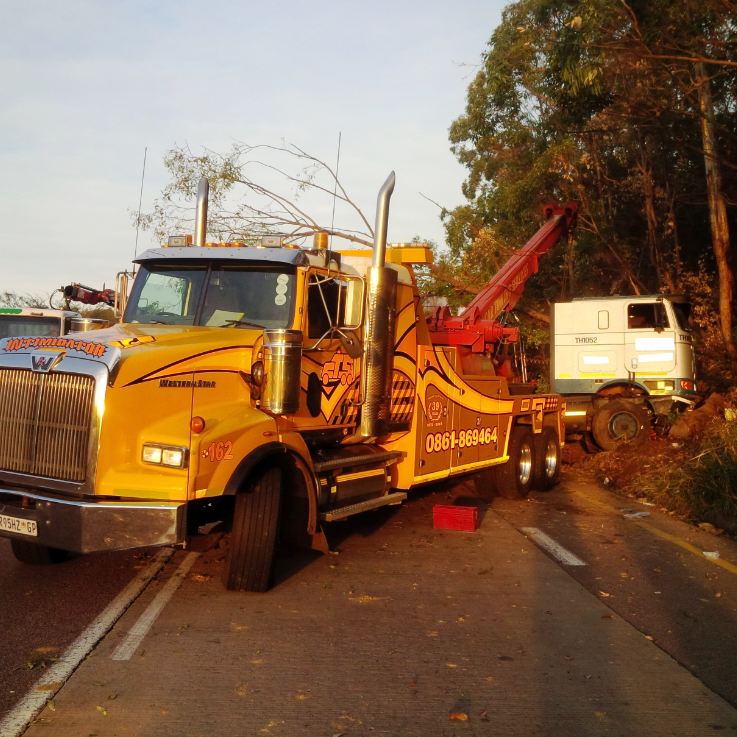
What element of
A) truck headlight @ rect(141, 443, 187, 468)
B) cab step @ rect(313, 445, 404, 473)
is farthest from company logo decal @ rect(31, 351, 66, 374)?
cab step @ rect(313, 445, 404, 473)

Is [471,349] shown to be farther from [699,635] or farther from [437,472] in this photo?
[699,635]

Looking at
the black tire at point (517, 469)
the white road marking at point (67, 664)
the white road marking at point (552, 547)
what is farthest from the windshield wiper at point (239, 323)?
the black tire at point (517, 469)

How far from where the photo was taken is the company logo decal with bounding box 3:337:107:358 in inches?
230

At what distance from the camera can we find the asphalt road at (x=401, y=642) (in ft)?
14.1

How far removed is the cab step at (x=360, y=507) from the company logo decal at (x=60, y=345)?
2377 mm

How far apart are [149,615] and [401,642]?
1812mm

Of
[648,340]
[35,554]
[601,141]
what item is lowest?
[35,554]

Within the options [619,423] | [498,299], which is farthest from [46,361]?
[619,423]

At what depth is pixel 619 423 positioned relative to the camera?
645 inches

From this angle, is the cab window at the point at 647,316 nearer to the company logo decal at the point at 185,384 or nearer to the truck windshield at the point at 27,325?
the truck windshield at the point at 27,325

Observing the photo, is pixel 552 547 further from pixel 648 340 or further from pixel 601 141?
pixel 601 141

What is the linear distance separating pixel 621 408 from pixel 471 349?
6.77 m

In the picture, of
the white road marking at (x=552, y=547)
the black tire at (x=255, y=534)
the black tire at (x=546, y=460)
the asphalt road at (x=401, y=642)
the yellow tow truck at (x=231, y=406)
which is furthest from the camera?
the black tire at (x=546, y=460)

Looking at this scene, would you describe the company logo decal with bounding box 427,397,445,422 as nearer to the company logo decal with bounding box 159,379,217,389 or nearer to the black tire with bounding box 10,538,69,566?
the company logo decal with bounding box 159,379,217,389
